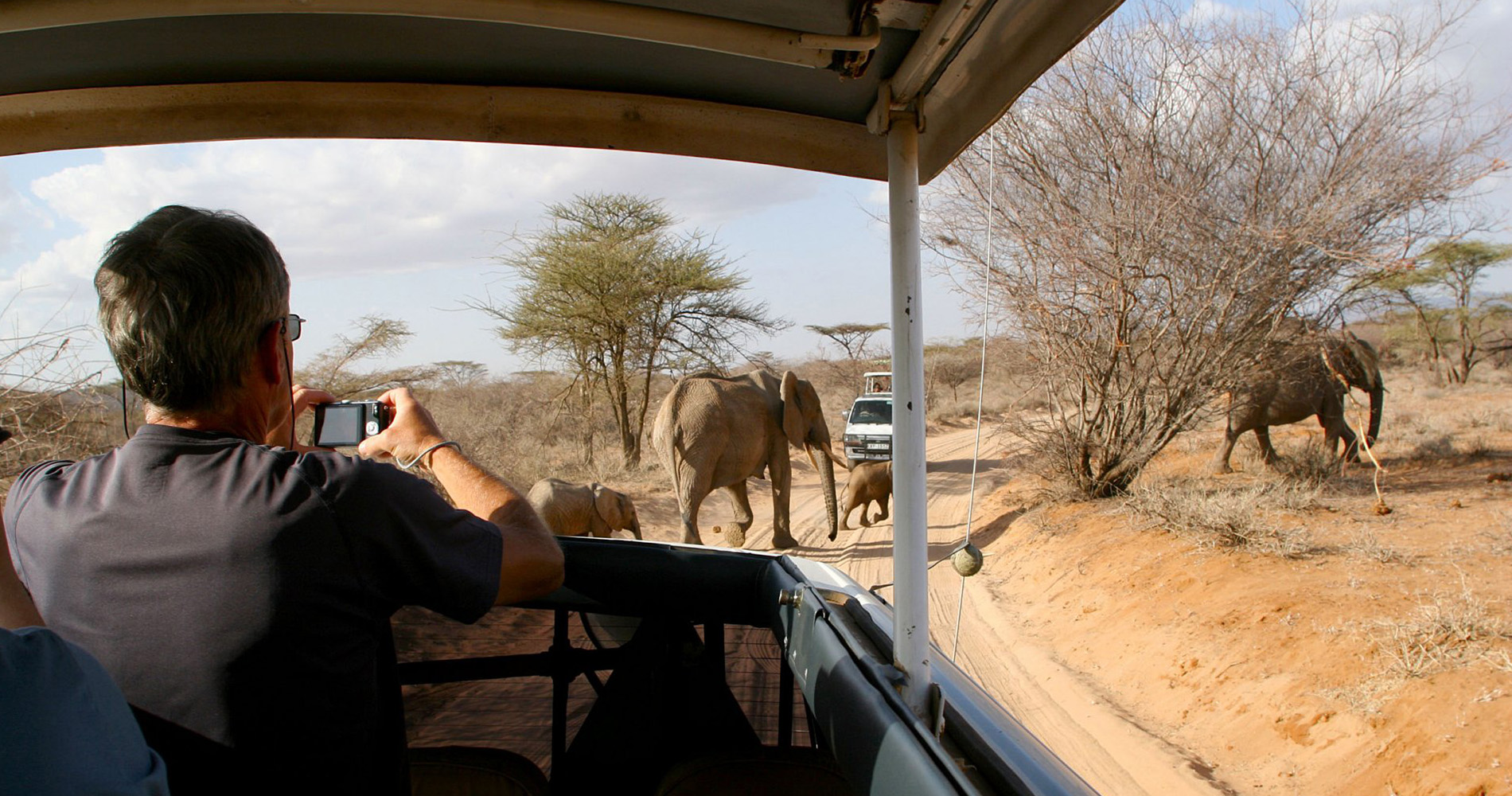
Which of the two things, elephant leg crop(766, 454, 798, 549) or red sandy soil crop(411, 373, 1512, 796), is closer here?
red sandy soil crop(411, 373, 1512, 796)

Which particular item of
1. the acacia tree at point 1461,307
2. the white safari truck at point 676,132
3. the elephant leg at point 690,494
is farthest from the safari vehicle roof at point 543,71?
the acacia tree at point 1461,307

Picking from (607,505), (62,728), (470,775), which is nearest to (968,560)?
(470,775)

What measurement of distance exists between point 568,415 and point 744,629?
741 inches

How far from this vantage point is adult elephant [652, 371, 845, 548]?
1122 cm

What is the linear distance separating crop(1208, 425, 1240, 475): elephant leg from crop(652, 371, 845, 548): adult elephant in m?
5.48

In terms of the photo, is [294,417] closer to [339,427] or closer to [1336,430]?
[339,427]

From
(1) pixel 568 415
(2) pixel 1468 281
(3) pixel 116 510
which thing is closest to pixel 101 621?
(3) pixel 116 510

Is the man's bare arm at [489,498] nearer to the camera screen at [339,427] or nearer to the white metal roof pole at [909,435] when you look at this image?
the camera screen at [339,427]

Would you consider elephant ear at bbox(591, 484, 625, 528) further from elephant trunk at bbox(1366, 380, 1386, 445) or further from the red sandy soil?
elephant trunk at bbox(1366, 380, 1386, 445)

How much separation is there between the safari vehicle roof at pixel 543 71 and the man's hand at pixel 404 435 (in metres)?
0.67

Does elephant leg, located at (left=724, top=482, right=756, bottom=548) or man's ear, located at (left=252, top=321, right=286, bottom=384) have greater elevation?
man's ear, located at (left=252, top=321, right=286, bottom=384)

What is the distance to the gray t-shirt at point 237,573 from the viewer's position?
1.19 m

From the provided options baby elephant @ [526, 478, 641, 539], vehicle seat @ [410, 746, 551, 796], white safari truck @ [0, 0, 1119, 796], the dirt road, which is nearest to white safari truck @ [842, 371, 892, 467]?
the dirt road

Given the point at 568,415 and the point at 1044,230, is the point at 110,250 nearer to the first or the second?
the point at 1044,230
